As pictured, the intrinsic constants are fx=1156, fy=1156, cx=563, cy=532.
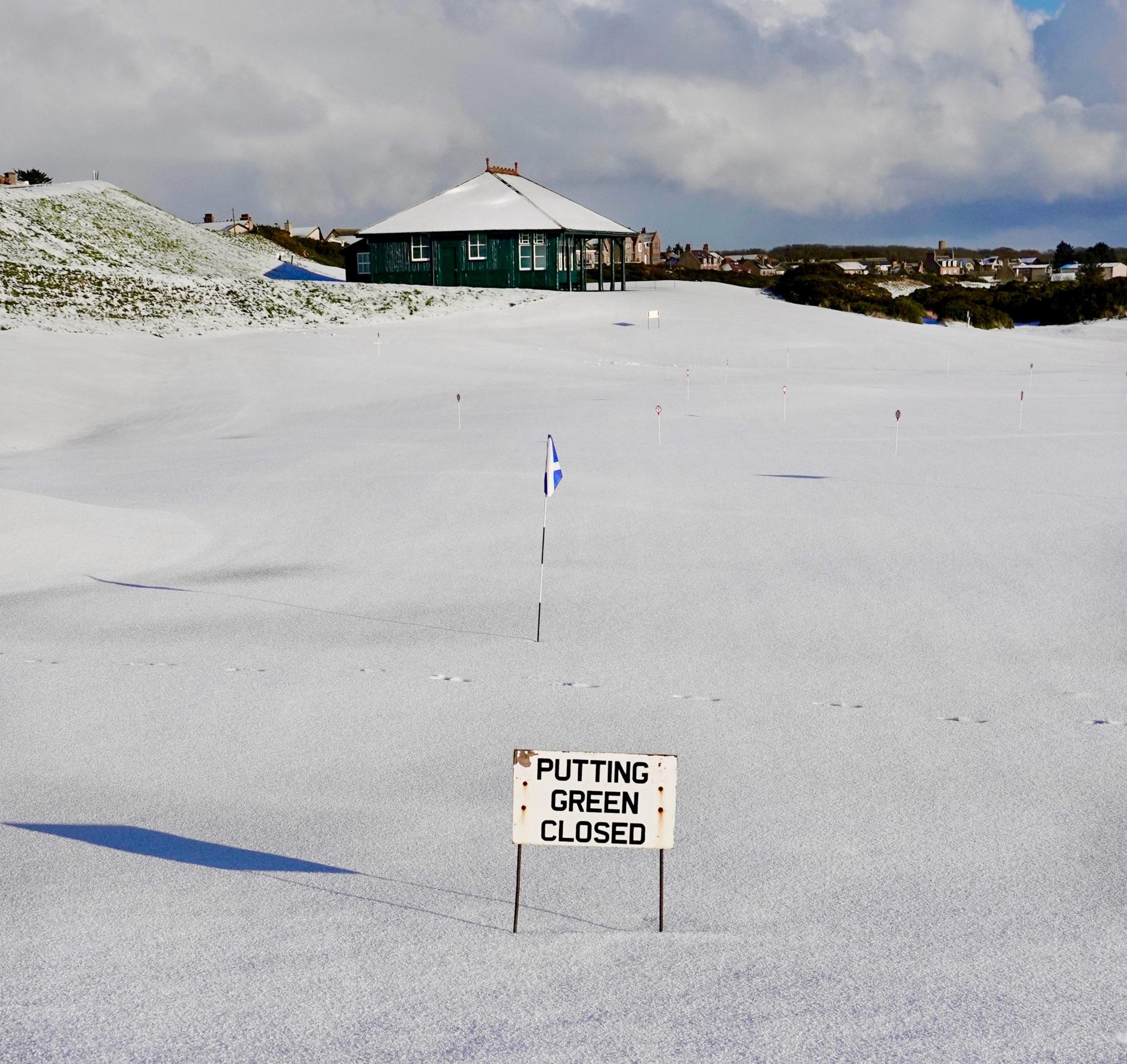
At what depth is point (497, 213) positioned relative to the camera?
6122 cm

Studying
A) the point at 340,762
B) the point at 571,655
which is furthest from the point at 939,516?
the point at 340,762

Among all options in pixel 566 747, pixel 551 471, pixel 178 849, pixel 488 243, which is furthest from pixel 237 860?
pixel 488 243

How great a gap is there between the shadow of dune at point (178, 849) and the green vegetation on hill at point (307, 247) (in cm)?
7872

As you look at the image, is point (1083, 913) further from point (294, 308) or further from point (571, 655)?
point (294, 308)

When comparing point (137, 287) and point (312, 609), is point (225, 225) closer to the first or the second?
point (137, 287)

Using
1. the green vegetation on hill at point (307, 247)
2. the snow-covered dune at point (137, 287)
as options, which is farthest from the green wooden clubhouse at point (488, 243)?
the green vegetation on hill at point (307, 247)

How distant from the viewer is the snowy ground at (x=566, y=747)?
6.03 m

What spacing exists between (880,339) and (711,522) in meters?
34.1

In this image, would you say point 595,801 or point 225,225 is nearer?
point 595,801

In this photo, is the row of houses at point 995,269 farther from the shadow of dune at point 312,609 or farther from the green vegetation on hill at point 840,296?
the shadow of dune at point 312,609

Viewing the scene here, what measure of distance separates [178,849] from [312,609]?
6.46 meters

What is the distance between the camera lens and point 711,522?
18.5 meters

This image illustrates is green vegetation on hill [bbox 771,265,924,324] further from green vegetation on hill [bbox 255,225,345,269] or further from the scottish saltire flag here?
the scottish saltire flag

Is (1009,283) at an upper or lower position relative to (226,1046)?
upper
